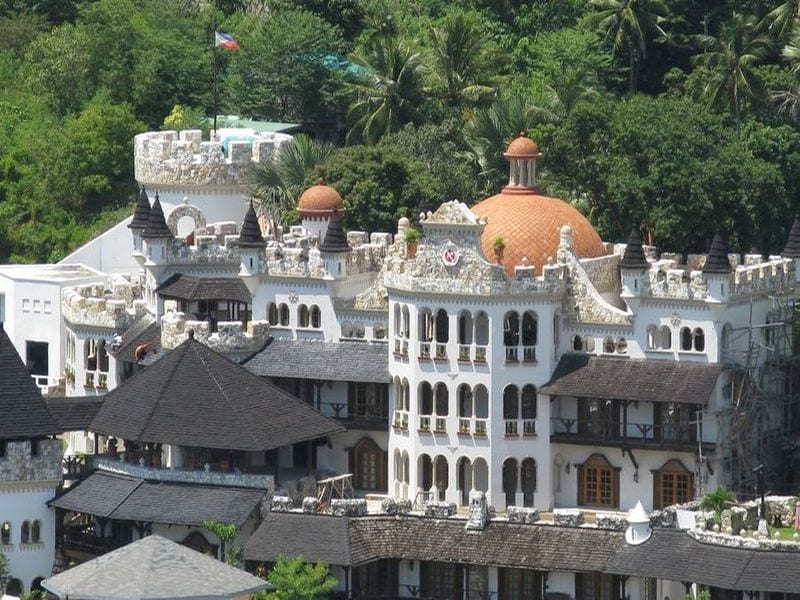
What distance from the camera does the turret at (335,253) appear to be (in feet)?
520

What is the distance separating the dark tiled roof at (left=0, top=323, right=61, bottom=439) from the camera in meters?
152

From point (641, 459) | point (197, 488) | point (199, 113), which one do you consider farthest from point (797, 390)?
point (199, 113)

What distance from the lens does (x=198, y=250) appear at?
165 metres

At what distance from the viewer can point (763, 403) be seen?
154875mm

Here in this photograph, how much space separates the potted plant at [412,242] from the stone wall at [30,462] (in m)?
14.4

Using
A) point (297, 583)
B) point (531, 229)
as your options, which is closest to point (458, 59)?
point (531, 229)

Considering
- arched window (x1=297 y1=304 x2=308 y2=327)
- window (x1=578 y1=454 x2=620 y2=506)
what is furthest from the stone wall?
window (x1=578 y1=454 x2=620 y2=506)

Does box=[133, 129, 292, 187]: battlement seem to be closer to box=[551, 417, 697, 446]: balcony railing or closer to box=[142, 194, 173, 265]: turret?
box=[142, 194, 173, 265]: turret

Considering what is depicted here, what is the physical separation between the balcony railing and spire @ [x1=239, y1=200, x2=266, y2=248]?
44.9 ft

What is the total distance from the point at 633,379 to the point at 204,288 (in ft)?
63.9

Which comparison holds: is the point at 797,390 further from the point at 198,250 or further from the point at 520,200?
the point at 198,250

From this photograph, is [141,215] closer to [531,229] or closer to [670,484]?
[531,229]

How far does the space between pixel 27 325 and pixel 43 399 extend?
17793 mm

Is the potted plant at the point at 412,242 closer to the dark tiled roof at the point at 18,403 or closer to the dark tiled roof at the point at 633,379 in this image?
the dark tiled roof at the point at 633,379
